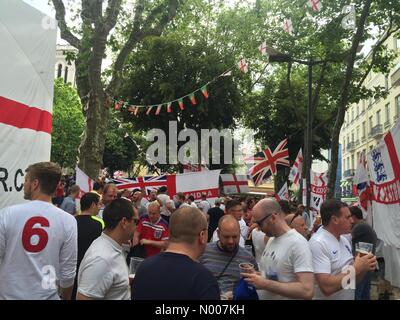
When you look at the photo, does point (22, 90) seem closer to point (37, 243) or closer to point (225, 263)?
point (37, 243)

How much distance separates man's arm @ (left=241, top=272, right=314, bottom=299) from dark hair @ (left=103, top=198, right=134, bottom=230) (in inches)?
35.9

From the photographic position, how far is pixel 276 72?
30.8 metres

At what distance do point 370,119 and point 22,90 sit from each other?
2018 inches

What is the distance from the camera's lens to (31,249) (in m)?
3.12

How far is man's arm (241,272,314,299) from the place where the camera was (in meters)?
3.11

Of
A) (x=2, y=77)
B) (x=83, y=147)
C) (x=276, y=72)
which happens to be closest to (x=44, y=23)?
(x=2, y=77)

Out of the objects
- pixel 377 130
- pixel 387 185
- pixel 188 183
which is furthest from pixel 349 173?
pixel 387 185

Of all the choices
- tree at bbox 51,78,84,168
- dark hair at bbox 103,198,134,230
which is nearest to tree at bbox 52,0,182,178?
dark hair at bbox 103,198,134,230

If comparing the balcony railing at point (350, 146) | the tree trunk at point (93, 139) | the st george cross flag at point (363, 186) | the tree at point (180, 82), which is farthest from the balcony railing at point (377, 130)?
the st george cross flag at point (363, 186)

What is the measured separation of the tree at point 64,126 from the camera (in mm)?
42219

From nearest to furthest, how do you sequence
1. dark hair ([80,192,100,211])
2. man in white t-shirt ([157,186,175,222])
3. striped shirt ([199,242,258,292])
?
striped shirt ([199,242,258,292]), dark hair ([80,192,100,211]), man in white t-shirt ([157,186,175,222])

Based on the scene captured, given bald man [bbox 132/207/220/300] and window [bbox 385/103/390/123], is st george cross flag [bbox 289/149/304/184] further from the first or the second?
window [bbox 385/103/390/123]
